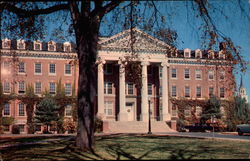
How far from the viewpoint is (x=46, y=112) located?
4509 cm

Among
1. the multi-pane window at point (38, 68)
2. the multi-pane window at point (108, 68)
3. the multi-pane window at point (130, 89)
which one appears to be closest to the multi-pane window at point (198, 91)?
the multi-pane window at point (130, 89)

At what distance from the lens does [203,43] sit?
16.8m

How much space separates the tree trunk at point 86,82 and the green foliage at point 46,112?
101 ft

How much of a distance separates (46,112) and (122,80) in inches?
451

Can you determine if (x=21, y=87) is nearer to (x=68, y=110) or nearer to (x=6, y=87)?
(x=6, y=87)

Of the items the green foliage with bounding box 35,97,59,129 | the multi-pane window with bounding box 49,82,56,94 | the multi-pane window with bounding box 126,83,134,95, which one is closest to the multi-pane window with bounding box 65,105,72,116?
the multi-pane window with bounding box 49,82,56,94

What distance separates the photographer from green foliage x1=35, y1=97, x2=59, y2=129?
1766 inches

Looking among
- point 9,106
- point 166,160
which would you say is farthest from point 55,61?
point 166,160

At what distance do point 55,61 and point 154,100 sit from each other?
16.4m

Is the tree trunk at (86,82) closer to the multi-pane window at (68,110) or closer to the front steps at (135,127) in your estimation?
the front steps at (135,127)

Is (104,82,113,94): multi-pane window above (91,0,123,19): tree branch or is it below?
below

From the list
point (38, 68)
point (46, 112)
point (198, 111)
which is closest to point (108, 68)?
point (38, 68)

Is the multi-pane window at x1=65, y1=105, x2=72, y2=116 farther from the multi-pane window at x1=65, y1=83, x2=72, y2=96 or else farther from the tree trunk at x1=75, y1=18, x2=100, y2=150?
the tree trunk at x1=75, y1=18, x2=100, y2=150

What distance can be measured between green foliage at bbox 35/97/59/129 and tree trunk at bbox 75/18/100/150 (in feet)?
101
